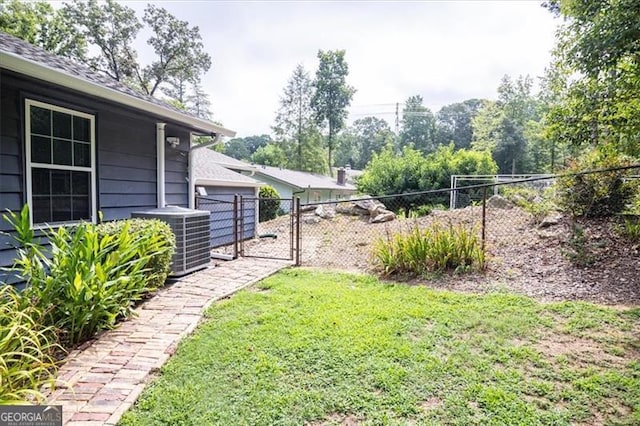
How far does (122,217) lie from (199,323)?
7.66ft

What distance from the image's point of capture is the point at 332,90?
97.6ft

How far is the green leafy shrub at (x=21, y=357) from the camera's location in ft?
6.47

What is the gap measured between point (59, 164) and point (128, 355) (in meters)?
2.48

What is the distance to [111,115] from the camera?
4.54m

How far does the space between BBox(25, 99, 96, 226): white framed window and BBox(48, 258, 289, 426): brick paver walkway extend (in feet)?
4.66

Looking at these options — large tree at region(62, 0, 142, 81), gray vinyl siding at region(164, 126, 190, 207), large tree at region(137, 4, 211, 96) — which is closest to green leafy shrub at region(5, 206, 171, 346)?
gray vinyl siding at region(164, 126, 190, 207)

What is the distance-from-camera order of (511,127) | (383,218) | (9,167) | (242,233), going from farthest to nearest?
(511,127)
(383,218)
(242,233)
(9,167)

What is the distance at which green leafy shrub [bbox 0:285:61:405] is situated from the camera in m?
1.97

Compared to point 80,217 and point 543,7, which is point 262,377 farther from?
point 543,7

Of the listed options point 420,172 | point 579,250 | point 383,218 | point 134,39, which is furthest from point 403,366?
point 134,39

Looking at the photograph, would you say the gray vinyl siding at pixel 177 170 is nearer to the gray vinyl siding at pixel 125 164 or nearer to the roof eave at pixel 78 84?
the gray vinyl siding at pixel 125 164

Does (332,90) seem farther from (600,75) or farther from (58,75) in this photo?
(58,75)

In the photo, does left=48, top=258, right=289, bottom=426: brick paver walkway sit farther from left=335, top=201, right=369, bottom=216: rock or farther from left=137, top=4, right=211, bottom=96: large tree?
left=137, top=4, right=211, bottom=96: large tree

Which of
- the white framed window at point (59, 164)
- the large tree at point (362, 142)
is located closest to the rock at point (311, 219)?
the white framed window at point (59, 164)
